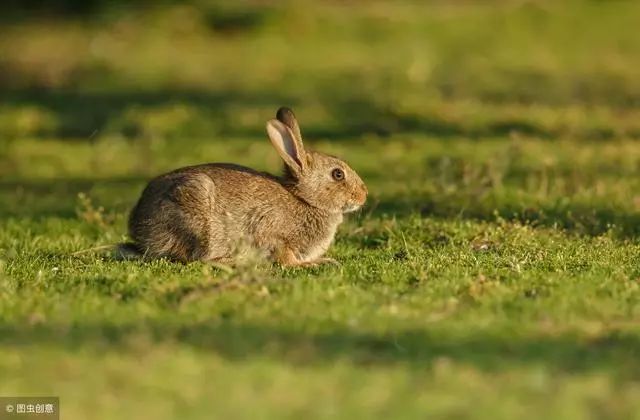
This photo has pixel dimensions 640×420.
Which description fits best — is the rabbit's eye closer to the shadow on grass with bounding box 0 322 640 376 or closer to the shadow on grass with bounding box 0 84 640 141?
the shadow on grass with bounding box 0 322 640 376

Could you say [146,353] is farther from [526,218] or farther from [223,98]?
[223,98]

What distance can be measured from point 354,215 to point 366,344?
488 cm

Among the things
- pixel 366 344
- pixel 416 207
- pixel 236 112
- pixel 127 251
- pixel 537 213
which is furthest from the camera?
pixel 236 112

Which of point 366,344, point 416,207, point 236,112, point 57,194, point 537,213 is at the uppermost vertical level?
point 236,112

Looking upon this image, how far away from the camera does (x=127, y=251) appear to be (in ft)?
34.3

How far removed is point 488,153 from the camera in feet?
54.7

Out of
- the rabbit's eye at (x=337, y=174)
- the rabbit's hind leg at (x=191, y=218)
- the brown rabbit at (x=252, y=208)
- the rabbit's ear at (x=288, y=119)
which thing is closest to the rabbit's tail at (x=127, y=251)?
the brown rabbit at (x=252, y=208)

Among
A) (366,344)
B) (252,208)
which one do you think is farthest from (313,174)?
(366,344)

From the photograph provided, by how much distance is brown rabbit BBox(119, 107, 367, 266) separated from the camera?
10133 mm

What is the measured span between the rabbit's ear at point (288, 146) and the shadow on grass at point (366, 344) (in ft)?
9.52

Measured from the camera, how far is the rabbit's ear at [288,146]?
1059 cm

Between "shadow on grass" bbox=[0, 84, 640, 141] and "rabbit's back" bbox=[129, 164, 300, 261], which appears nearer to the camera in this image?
"rabbit's back" bbox=[129, 164, 300, 261]

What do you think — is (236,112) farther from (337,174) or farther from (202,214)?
(202,214)

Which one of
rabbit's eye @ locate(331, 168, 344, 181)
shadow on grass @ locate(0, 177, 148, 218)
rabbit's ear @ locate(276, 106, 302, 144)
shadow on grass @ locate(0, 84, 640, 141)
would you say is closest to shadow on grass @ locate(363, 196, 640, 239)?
rabbit's eye @ locate(331, 168, 344, 181)
